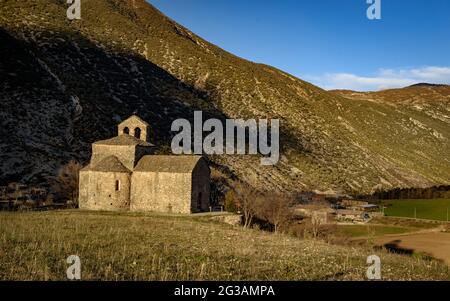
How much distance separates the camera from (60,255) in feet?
53.7

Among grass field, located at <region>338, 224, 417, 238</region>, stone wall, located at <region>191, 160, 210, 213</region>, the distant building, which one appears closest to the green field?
the distant building

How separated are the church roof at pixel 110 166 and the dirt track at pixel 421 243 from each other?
84.2 feet

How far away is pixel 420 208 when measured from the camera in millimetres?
71500

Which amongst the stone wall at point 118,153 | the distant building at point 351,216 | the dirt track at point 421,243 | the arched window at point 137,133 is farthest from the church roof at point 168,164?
the distant building at point 351,216

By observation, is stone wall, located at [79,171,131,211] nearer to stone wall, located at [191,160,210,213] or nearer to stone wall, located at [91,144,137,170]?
stone wall, located at [91,144,137,170]

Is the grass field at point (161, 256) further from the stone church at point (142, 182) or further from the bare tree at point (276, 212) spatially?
the bare tree at point (276, 212)

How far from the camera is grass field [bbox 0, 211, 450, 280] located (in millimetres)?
14102

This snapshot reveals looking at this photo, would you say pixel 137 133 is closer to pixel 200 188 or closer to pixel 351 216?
pixel 200 188

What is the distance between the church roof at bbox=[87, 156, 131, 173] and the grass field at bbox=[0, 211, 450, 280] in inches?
416

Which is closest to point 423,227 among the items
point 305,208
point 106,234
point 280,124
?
point 305,208

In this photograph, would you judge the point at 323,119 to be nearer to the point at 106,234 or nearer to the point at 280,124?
the point at 280,124

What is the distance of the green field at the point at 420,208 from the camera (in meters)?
67.1

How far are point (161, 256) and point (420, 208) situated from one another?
2455 inches
